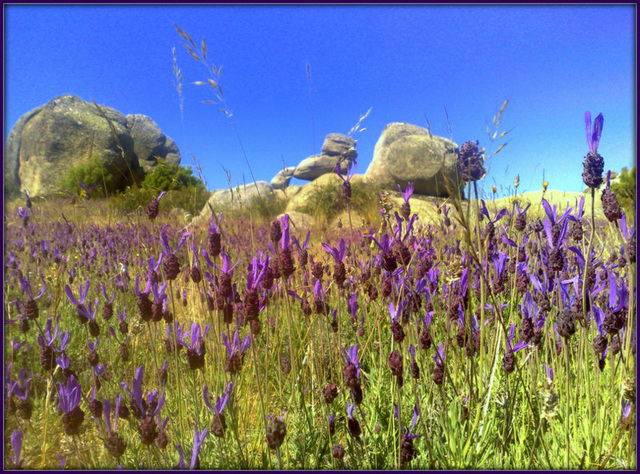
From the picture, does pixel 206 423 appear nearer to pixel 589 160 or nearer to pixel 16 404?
pixel 16 404

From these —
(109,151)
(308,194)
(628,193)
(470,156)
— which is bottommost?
(470,156)

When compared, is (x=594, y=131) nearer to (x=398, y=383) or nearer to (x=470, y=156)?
(x=470, y=156)

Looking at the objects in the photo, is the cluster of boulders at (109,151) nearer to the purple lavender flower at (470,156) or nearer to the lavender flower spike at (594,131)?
the purple lavender flower at (470,156)

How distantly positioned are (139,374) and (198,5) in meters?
0.85

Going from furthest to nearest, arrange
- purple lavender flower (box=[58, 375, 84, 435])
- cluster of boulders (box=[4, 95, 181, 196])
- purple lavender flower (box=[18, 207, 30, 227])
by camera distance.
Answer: cluster of boulders (box=[4, 95, 181, 196]), purple lavender flower (box=[18, 207, 30, 227]), purple lavender flower (box=[58, 375, 84, 435])

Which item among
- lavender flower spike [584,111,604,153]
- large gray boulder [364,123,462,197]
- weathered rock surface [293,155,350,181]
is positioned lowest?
lavender flower spike [584,111,604,153]

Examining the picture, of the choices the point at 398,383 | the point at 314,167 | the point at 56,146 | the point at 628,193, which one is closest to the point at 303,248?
the point at 398,383

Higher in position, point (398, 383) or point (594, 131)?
point (594, 131)

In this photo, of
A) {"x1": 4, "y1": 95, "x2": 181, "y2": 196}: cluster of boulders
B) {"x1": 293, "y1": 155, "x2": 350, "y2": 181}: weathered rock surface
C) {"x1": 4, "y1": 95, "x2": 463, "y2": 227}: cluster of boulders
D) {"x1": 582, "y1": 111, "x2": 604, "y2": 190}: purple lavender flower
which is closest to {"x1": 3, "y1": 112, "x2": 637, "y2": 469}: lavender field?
{"x1": 582, "y1": 111, "x2": 604, "y2": 190}: purple lavender flower

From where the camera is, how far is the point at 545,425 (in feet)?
4.06

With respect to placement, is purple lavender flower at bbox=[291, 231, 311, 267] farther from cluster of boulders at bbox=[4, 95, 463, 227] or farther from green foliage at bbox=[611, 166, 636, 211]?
cluster of boulders at bbox=[4, 95, 463, 227]

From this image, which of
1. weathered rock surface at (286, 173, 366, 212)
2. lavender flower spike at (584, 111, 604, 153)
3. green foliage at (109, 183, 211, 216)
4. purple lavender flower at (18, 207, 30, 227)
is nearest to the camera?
lavender flower spike at (584, 111, 604, 153)

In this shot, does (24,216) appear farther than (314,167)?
No

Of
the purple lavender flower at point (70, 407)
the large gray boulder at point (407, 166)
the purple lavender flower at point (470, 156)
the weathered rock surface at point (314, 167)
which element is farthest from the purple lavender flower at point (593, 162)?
the weathered rock surface at point (314, 167)
